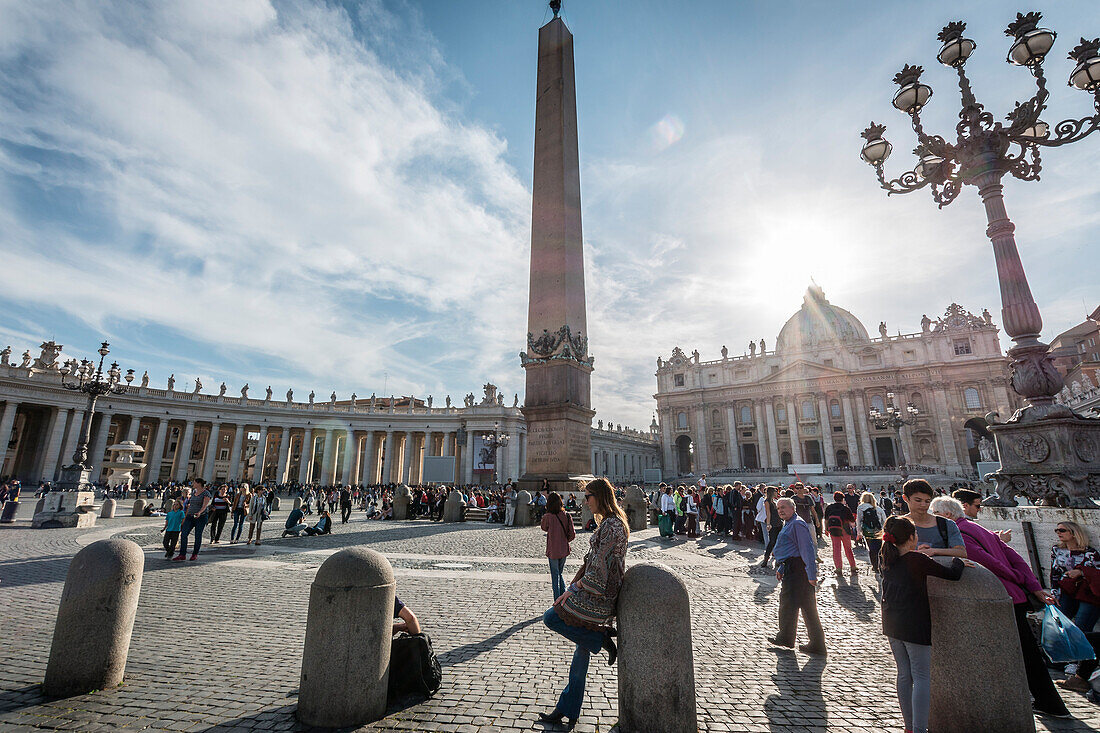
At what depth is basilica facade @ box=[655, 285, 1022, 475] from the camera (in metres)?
53.9

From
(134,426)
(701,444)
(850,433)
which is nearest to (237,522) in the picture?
(134,426)

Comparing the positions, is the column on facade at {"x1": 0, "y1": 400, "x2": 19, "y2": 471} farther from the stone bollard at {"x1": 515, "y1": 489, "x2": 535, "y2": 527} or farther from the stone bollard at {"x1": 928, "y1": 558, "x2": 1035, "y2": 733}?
the stone bollard at {"x1": 928, "y1": 558, "x2": 1035, "y2": 733}

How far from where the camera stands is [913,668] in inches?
118

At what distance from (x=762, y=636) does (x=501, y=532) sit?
1032 centimetres

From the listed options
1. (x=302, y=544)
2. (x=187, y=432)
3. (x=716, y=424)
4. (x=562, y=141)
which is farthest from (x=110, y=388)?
(x=716, y=424)

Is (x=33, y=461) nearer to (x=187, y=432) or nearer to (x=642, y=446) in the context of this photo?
(x=187, y=432)

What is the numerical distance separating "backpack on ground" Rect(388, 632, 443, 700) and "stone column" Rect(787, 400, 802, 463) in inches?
2592

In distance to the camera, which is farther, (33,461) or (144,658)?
(33,461)

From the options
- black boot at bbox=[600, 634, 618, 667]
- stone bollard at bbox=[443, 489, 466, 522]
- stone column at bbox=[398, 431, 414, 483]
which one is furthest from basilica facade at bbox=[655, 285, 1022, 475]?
black boot at bbox=[600, 634, 618, 667]

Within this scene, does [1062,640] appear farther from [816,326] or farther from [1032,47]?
[816,326]

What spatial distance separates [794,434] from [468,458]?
40714mm

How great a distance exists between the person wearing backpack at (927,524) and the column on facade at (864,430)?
62.9 meters

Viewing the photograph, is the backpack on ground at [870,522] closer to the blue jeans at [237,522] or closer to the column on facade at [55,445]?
the blue jeans at [237,522]

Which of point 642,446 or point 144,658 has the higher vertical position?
point 642,446
